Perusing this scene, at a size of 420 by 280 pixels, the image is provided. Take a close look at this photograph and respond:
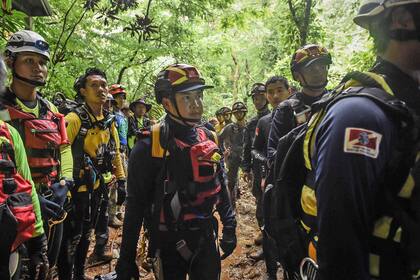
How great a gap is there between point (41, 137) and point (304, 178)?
3.03m

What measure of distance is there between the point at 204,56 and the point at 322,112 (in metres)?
14.5

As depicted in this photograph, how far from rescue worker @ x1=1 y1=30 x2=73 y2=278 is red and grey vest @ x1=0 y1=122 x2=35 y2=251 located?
2.85 ft

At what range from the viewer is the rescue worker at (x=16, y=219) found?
2.38 m

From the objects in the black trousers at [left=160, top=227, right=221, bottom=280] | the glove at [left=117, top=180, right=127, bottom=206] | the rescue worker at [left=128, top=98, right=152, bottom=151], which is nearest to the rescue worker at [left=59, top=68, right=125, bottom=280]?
the glove at [left=117, top=180, right=127, bottom=206]

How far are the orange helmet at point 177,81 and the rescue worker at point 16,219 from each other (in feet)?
4.28

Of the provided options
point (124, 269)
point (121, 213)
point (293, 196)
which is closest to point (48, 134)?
point (124, 269)

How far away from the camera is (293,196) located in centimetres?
210

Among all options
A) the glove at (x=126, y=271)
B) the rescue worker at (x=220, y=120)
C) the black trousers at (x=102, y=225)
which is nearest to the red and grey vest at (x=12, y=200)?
the glove at (x=126, y=271)

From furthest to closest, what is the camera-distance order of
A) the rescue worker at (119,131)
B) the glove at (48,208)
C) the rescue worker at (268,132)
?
the rescue worker at (119,131) → the rescue worker at (268,132) → the glove at (48,208)

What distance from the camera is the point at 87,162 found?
4.75 metres

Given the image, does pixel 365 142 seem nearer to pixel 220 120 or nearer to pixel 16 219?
pixel 16 219

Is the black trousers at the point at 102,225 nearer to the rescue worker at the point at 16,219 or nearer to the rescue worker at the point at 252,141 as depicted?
the rescue worker at the point at 16,219

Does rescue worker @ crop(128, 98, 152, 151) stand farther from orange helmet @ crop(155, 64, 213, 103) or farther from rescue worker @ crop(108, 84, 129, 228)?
orange helmet @ crop(155, 64, 213, 103)

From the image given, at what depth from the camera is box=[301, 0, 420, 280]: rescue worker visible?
1348mm
